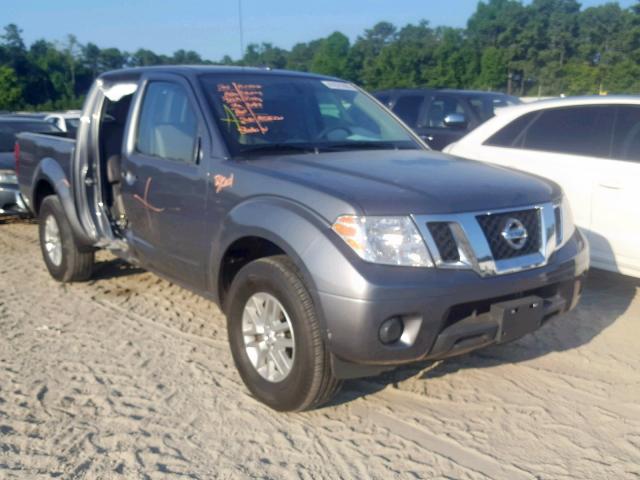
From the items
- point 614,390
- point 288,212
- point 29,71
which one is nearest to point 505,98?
point 614,390

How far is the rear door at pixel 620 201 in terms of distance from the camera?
18.2ft

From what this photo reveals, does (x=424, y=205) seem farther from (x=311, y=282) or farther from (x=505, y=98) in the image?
(x=505, y=98)

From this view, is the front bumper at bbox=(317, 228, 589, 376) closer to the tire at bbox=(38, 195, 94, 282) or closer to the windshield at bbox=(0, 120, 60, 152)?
the tire at bbox=(38, 195, 94, 282)

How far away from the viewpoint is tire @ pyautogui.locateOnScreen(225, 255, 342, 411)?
11.6 ft

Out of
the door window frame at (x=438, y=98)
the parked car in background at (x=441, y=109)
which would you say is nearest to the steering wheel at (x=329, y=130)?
the parked car in background at (x=441, y=109)

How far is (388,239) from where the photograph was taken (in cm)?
341

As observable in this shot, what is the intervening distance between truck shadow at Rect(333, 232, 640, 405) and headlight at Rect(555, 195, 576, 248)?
70 cm

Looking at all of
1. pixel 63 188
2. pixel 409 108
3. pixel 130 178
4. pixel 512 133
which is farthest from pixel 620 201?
pixel 409 108

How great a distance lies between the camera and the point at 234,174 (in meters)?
4.12

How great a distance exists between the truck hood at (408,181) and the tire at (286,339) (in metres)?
0.49

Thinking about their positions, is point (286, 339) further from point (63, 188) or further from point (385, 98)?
point (385, 98)

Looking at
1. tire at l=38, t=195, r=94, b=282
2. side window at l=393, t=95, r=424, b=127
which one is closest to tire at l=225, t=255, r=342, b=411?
tire at l=38, t=195, r=94, b=282

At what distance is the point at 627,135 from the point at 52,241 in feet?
16.3

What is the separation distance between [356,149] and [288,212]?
111 cm
